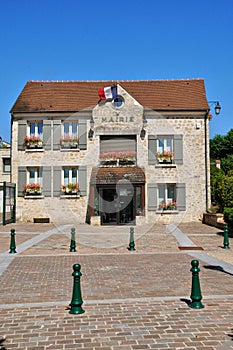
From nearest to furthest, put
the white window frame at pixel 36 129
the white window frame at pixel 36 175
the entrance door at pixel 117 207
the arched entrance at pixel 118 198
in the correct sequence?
the arched entrance at pixel 118 198
the entrance door at pixel 117 207
the white window frame at pixel 36 175
the white window frame at pixel 36 129

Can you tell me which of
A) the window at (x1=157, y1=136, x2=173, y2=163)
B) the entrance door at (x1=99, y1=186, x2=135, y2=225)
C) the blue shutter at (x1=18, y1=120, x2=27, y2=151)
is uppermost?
the blue shutter at (x1=18, y1=120, x2=27, y2=151)

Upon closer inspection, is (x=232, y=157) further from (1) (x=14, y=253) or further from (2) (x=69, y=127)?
(1) (x=14, y=253)

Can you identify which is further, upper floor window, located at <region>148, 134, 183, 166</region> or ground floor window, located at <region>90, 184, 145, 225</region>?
upper floor window, located at <region>148, 134, 183, 166</region>

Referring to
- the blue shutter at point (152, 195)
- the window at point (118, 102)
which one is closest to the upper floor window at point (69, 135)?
the window at point (118, 102)

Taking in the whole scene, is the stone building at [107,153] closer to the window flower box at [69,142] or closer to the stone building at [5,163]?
the window flower box at [69,142]

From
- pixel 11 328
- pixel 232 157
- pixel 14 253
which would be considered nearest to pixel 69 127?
pixel 14 253

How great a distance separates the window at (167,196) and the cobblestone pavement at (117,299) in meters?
9.69

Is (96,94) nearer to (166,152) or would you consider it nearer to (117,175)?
(166,152)

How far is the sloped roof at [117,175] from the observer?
68.4 ft

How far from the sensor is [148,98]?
23.8m

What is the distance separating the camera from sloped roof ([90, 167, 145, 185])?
20844mm

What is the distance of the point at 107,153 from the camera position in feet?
73.4

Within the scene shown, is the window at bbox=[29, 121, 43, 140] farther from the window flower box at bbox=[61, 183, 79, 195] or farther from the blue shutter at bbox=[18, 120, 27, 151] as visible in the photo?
the window flower box at bbox=[61, 183, 79, 195]

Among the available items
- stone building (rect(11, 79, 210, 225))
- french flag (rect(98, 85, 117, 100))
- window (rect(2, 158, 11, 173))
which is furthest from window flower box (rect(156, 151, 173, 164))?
window (rect(2, 158, 11, 173))
